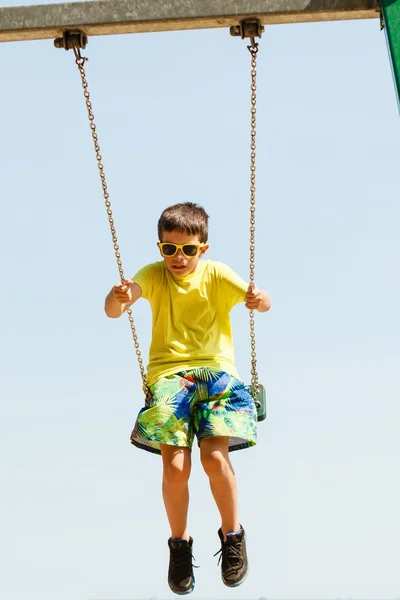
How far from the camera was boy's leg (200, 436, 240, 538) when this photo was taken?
534 centimetres

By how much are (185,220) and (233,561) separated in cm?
192

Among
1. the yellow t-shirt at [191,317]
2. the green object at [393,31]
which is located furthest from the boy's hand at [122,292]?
the green object at [393,31]

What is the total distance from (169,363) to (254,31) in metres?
1.88

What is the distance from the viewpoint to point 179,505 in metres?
5.36

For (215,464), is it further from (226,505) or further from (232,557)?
(232,557)

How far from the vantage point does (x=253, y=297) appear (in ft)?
18.0

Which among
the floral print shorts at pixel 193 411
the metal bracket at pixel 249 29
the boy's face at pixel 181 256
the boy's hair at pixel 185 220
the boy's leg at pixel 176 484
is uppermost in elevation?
the metal bracket at pixel 249 29

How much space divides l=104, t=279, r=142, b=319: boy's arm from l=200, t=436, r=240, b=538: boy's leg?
86 cm

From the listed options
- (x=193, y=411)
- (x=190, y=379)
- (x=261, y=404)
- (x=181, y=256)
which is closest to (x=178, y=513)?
(x=193, y=411)

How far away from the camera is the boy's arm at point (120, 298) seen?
5.39 meters

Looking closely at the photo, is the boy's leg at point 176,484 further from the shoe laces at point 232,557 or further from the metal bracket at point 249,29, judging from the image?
the metal bracket at point 249,29

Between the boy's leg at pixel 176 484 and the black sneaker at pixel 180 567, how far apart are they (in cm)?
8

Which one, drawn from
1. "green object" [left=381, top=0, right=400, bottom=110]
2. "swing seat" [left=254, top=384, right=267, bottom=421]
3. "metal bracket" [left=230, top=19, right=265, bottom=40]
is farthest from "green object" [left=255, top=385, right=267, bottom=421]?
"metal bracket" [left=230, top=19, right=265, bottom=40]

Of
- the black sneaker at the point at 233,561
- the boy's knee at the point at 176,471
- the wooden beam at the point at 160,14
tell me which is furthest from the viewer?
the black sneaker at the point at 233,561
